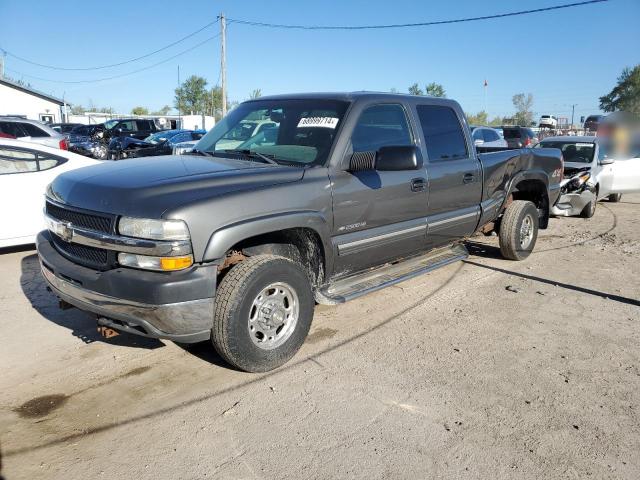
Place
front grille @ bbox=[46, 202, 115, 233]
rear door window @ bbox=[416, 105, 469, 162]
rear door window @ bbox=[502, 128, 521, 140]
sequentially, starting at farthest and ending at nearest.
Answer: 1. rear door window @ bbox=[502, 128, 521, 140]
2. rear door window @ bbox=[416, 105, 469, 162]
3. front grille @ bbox=[46, 202, 115, 233]

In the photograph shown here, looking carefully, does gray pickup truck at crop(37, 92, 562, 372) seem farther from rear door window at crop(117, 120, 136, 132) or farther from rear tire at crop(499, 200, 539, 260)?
rear door window at crop(117, 120, 136, 132)

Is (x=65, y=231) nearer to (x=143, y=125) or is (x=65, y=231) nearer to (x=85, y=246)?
(x=85, y=246)

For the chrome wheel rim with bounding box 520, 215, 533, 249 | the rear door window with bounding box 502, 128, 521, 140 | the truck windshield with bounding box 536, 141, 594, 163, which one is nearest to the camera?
the chrome wheel rim with bounding box 520, 215, 533, 249

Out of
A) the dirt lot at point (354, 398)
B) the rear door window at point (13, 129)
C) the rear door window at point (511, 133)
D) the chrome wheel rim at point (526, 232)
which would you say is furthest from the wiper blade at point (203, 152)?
the rear door window at point (511, 133)

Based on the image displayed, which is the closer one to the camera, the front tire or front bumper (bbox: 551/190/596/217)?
the front tire

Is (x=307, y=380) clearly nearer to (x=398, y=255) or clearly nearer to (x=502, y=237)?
(x=398, y=255)

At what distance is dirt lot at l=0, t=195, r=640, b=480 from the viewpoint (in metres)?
2.62

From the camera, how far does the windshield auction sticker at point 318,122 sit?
3951 millimetres

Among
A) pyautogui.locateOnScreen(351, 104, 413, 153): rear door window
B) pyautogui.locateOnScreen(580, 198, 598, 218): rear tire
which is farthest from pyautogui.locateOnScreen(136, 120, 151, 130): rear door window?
pyautogui.locateOnScreen(351, 104, 413, 153): rear door window

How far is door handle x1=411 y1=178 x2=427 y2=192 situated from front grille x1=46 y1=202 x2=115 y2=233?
2494 mm

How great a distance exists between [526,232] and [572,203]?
3935 mm

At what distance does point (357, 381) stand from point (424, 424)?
1.97ft

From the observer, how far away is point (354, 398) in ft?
10.6

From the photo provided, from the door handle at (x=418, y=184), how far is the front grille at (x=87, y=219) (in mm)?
2494
